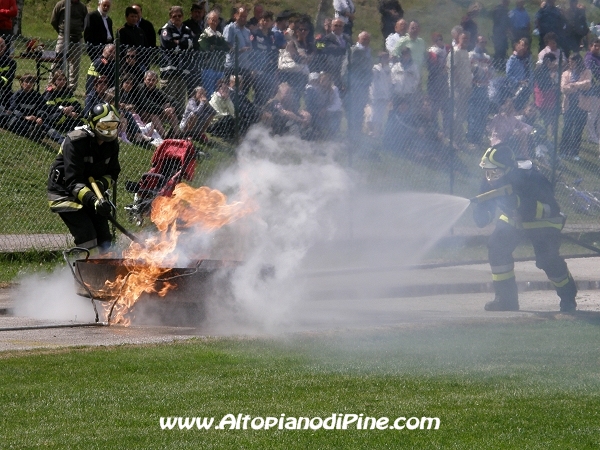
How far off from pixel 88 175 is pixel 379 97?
5911mm

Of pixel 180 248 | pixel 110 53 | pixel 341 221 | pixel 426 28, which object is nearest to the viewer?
pixel 180 248

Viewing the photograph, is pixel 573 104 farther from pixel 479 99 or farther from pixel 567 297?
pixel 567 297

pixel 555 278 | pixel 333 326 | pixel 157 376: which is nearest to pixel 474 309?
pixel 555 278

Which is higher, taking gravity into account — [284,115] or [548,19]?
[548,19]

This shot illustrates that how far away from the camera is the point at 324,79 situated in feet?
48.8

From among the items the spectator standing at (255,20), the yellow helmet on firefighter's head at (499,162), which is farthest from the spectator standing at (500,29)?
the yellow helmet on firefighter's head at (499,162)

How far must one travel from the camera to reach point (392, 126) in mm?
15781

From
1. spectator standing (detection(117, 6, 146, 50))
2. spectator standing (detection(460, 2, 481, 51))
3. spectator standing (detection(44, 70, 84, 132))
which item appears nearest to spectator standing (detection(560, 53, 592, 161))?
spectator standing (detection(460, 2, 481, 51))

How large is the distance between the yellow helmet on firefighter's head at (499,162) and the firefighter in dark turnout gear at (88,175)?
13.5 ft

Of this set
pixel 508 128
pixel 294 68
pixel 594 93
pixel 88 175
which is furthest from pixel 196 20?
pixel 594 93

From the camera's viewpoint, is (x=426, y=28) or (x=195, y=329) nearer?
(x=195, y=329)

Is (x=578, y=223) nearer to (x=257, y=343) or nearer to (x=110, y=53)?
(x=110, y=53)

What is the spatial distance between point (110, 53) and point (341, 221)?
401cm

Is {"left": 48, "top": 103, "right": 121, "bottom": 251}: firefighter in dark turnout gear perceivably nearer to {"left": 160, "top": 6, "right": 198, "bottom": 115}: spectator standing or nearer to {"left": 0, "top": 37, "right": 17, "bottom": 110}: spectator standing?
{"left": 0, "top": 37, "right": 17, "bottom": 110}: spectator standing
